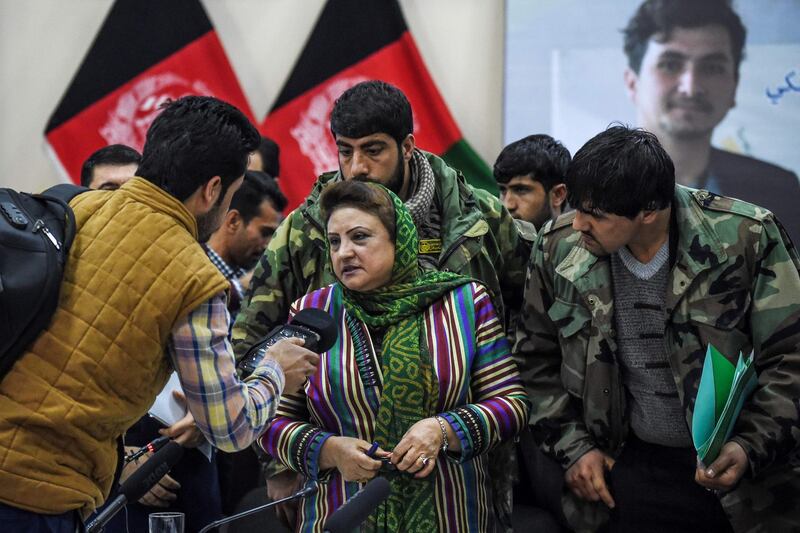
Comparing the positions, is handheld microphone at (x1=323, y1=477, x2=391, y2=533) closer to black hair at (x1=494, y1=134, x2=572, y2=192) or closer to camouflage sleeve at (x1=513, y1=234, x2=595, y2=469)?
camouflage sleeve at (x1=513, y1=234, x2=595, y2=469)

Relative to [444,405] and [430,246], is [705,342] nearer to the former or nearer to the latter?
[444,405]

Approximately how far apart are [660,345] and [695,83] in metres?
2.42

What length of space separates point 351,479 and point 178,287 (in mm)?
660

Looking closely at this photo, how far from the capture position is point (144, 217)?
1768 mm

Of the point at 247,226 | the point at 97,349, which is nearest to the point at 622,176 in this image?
the point at 97,349

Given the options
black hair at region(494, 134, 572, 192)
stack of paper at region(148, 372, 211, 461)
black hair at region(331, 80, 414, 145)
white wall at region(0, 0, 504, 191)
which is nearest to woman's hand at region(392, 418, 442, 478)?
stack of paper at region(148, 372, 211, 461)

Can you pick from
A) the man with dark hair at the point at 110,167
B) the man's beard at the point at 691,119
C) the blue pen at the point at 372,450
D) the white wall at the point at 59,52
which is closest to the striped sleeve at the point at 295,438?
the blue pen at the point at 372,450

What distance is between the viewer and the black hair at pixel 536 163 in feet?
11.8

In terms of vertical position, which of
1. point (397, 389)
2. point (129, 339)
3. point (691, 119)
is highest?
point (129, 339)

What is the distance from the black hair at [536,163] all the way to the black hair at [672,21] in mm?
1099

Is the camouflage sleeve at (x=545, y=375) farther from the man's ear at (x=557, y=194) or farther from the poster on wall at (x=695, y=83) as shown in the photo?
the poster on wall at (x=695, y=83)

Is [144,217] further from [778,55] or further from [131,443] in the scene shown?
[778,55]

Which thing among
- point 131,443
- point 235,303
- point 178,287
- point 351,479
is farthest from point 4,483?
point 235,303

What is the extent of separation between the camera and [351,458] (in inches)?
84.4
